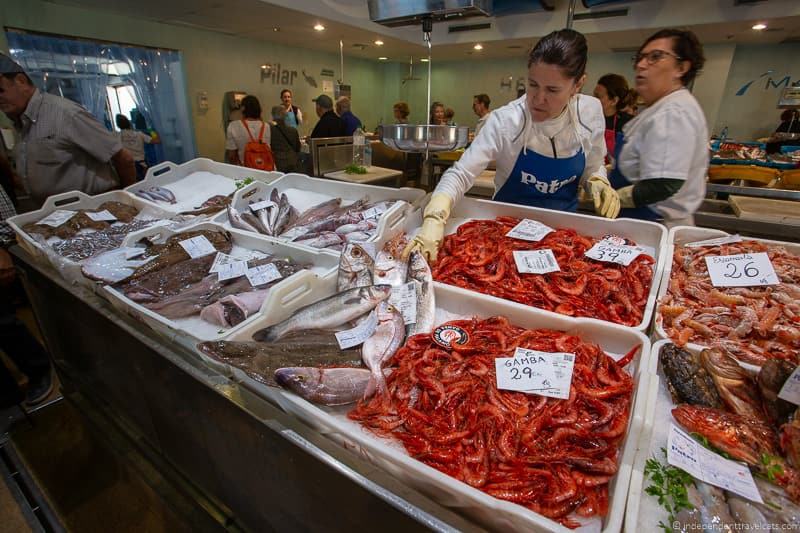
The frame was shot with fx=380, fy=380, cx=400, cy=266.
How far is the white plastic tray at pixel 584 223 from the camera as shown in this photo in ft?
6.88

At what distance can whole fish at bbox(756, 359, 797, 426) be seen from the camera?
1.17 meters

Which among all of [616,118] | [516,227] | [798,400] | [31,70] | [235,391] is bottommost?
[235,391]

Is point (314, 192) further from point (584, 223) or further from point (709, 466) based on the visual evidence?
point (709, 466)

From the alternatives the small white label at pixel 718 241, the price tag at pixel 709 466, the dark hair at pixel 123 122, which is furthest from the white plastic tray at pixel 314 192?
the dark hair at pixel 123 122

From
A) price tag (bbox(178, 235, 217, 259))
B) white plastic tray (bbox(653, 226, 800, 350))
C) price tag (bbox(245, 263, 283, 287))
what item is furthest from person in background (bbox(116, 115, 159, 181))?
white plastic tray (bbox(653, 226, 800, 350))

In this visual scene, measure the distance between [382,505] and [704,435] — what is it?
3.29 ft

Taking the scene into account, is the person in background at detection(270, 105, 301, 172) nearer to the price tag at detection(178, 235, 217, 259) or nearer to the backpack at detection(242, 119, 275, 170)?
the backpack at detection(242, 119, 275, 170)

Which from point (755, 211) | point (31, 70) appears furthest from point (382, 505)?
point (31, 70)

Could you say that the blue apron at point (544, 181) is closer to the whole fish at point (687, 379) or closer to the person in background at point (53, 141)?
the whole fish at point (687, 379)

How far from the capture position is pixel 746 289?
1.79 meters

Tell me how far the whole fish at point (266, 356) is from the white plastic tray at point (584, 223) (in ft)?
2.27

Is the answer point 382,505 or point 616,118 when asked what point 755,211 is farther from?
point 382,505

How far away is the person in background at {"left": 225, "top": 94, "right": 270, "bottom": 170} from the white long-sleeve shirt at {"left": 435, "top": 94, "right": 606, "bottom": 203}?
5083mm

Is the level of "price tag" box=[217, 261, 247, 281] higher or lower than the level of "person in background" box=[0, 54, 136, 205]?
lower
